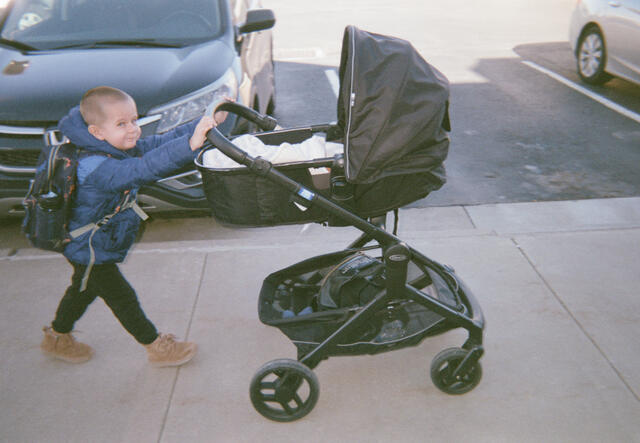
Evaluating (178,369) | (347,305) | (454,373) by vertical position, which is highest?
(347,305)

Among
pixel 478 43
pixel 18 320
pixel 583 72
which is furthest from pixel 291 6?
pixel 18 320

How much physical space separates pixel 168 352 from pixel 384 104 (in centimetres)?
172

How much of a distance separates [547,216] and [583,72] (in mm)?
4145

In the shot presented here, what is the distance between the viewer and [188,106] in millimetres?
3959

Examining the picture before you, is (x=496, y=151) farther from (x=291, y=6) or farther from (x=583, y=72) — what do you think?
(x=291, y=6)

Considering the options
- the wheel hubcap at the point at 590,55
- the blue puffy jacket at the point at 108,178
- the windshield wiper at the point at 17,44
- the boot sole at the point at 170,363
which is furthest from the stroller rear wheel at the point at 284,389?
the wheel hubcap at the point at 590,55

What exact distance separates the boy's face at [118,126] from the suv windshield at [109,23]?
2.25m

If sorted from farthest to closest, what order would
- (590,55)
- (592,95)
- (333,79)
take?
(333,79) → (590,55) → (592,95)

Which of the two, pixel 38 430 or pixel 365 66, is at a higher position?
pixel 365 66

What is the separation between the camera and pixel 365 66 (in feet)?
7.63

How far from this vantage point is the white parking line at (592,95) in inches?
258

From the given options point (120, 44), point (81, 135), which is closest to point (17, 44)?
point (120, 44)

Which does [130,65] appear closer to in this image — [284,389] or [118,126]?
[118,126]

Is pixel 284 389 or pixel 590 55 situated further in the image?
pixel 590 55
